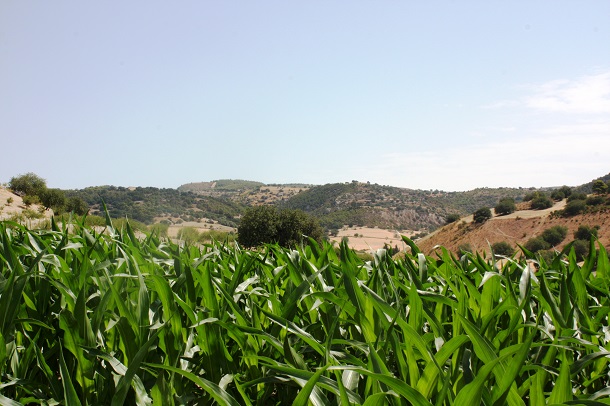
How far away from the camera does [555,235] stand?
1821 inches

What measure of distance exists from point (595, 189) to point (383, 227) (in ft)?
128

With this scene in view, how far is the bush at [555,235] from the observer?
46.2 m

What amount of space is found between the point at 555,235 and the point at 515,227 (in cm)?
894

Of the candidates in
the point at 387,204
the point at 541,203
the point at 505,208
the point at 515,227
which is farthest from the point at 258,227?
the point at 387,204

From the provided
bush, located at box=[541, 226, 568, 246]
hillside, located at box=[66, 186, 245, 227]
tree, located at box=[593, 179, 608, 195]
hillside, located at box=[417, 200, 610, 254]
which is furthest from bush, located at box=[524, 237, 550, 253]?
hillside, located at box=[66, 186, 245, 227]

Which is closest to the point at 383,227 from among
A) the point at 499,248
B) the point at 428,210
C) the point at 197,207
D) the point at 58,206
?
the point at 428,210

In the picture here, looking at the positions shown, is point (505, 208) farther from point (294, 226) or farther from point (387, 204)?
point (387, 204)

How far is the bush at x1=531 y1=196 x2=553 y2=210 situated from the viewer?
59156mm

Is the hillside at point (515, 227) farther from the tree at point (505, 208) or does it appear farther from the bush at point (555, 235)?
the tree at point (505, 208)

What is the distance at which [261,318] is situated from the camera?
1715mm

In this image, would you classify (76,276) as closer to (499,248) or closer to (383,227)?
(499,248)

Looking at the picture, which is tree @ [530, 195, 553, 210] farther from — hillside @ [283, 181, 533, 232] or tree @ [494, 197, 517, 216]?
hillside @ [283, 181, 533, 232]

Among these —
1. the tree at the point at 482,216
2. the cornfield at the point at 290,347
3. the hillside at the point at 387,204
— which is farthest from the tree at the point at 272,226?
the cornfield at the point at 290,347

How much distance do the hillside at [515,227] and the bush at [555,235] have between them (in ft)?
1.49
